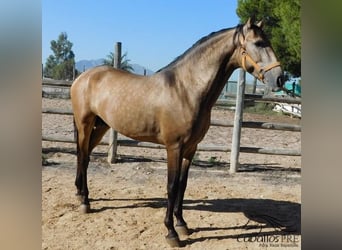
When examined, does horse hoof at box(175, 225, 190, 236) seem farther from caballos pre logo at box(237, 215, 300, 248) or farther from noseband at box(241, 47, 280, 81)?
noseband at box(241, 47, 280, 81)

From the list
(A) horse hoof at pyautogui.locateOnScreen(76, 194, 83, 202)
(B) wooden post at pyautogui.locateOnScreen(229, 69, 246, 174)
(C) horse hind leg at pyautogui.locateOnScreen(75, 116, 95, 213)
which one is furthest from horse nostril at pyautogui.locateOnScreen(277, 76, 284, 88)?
(B) wooden post at pyautogui.locateOnScreen(229, 69, 246, 174)

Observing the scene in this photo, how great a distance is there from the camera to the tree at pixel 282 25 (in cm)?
385

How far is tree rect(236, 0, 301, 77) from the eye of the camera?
12.6ft

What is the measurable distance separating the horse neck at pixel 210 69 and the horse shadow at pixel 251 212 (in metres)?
1.19

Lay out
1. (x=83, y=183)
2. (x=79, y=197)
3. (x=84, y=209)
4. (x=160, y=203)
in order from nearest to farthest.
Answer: (x=84, y=209) → (x=83, y=183) → (x=79, y=197) → (x=160, y=203)

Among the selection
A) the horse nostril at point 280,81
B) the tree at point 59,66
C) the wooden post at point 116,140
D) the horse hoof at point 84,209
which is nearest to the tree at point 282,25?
the horse nostril at point 280,81

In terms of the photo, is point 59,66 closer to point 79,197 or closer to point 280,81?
point 79,197

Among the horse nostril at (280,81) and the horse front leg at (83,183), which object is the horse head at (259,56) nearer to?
the horse nostril at (280,81)

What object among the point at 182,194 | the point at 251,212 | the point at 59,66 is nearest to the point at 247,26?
the point at 182,194

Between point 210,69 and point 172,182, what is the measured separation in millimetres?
939

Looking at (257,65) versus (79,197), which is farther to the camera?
(79,197)

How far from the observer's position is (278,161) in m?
5.55

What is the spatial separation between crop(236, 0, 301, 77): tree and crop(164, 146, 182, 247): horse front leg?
3.89 ft

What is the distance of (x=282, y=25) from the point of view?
4.73m
